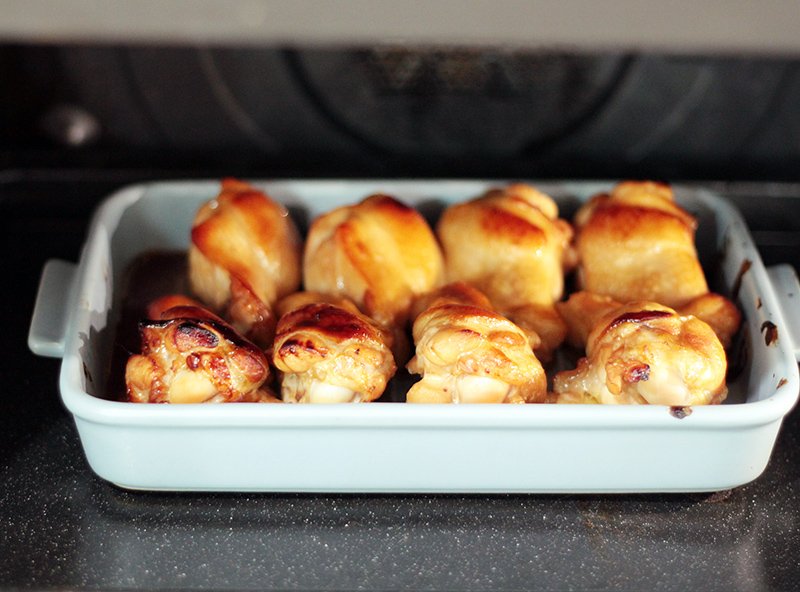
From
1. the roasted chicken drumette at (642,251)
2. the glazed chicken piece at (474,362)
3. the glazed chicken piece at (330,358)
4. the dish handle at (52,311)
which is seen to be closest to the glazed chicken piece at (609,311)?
the roasted chicken drumette at (642,251)

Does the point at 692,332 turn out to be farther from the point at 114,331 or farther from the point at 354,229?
the point at 114,331

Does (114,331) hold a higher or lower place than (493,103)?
lower

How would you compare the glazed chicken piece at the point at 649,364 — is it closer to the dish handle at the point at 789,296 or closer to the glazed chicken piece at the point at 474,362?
the glazed chicken piece at the point at 474,362

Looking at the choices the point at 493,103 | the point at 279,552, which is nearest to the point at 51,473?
the point at 279,552

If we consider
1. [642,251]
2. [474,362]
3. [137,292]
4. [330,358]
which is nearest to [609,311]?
[642,251]

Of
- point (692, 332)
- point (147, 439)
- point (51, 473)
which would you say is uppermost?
point (692, 332)

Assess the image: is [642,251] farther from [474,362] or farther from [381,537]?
[381,537]

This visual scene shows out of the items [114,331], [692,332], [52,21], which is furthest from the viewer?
[114,331]

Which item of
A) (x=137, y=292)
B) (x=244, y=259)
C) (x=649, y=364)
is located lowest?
(x=137, y=292)
